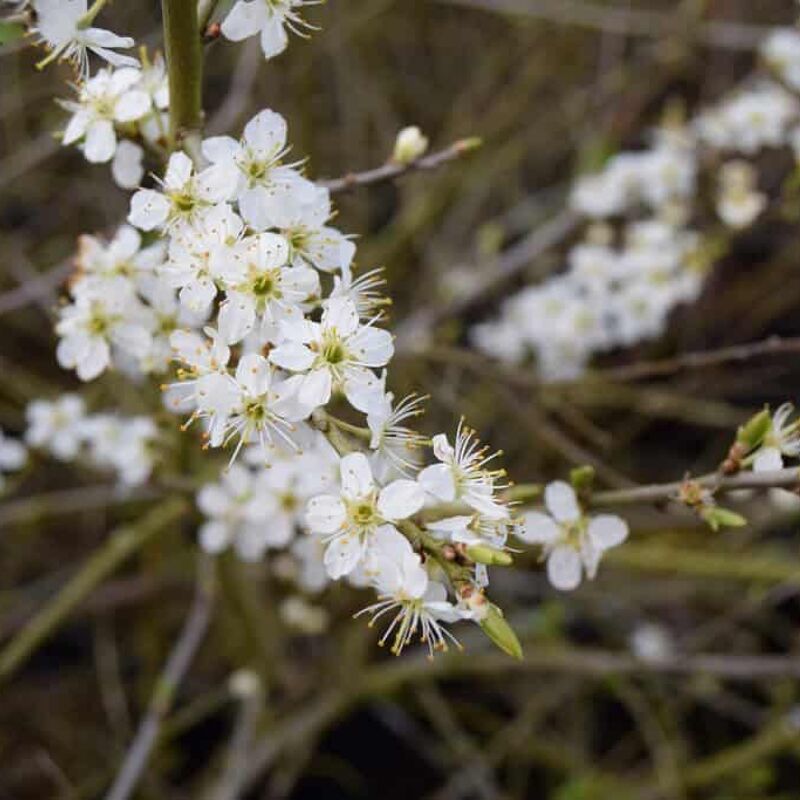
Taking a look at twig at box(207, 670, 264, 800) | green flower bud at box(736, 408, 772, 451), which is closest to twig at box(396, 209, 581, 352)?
twig at box(207, 670, 264, 800)

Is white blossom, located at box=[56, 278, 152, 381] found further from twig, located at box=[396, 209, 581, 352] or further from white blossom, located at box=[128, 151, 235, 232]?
twig, located at box=[396, 209, 581, 352]

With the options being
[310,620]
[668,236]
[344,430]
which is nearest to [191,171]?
[344,430]

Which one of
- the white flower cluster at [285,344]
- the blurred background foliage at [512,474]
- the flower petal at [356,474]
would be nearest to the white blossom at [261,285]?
the white flower cluster at [285,344]

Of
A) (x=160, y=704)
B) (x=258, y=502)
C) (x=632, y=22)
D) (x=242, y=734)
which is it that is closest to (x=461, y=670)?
(x=242, y=734)

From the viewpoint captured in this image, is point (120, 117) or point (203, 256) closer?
point (203, 256)

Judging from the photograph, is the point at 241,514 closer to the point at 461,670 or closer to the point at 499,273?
the point at 461,670

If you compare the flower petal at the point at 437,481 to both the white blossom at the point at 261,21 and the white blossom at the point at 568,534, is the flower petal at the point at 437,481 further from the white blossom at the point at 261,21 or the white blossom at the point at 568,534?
the white blossom at the point at 261,21
